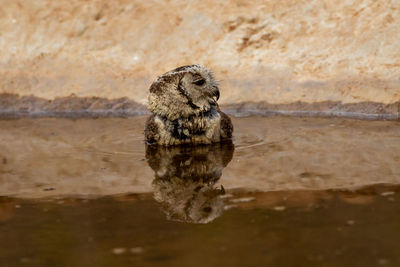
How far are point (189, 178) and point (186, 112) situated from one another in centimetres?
140

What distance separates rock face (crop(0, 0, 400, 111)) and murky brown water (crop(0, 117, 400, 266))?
0.99m

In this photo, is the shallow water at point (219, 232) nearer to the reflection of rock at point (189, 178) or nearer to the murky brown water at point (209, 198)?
the murky brown water at point (209, 198)

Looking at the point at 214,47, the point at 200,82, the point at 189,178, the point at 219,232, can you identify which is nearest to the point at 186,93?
the point at 200,82

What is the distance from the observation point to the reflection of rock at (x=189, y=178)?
4766mm

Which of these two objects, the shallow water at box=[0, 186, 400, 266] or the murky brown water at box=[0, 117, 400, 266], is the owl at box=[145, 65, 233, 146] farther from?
the shallow water at box=[0, 186, 400, 266]

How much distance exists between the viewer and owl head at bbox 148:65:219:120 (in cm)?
698

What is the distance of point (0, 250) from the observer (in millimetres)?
4180

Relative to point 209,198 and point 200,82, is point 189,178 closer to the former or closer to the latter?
point 209,198

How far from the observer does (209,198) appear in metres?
5.05

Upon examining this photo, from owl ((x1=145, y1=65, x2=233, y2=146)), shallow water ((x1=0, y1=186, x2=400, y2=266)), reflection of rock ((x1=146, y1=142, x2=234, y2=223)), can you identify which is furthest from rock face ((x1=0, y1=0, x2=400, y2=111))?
shallow water ((x1=0, y1=186, x2=400, y2=266))

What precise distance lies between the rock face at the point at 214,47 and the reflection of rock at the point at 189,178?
2.18m

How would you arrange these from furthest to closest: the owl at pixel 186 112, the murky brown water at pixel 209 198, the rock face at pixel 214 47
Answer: the rock face at pixel 214 47
the owl at pixel 186 112
the murky brown water at pixel 209 198

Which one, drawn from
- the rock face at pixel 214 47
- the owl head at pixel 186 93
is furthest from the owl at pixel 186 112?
the rock face at pixel 214 47

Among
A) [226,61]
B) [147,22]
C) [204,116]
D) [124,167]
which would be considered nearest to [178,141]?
[204,116]
